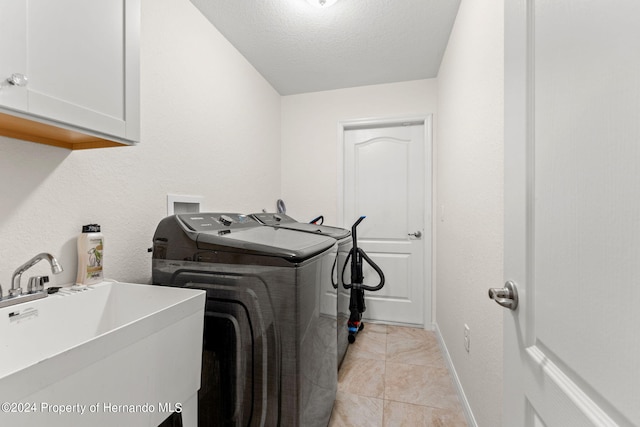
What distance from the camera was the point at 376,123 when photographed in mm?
2971

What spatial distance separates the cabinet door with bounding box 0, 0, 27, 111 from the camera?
0.65 meters

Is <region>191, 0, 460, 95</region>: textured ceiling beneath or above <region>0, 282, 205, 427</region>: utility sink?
above

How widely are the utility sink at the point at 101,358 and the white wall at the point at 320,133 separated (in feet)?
7.08

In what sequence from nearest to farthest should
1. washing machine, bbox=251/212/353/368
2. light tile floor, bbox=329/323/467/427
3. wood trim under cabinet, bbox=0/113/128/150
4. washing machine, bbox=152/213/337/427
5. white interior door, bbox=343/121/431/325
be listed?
wood trim under cabinet, bbox=0/113/128/150 < washing machine, bbox=152/213/337/427 < light tile floor, bbox=329/323/467/427 < washing machine, bbox=251/212/353/368 < white interior door, bbox=343/121/431/325

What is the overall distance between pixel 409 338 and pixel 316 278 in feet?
6.10

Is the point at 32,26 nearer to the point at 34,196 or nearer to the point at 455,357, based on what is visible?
the point at 34,196

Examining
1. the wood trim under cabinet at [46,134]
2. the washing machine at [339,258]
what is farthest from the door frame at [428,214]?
the wood trim under cabinet at [46,134]

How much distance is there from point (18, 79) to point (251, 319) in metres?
1.01

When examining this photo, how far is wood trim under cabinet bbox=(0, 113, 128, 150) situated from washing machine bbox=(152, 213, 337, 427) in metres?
0.44

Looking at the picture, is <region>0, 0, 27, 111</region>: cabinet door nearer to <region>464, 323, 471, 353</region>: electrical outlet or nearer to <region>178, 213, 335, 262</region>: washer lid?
<region>178, 213, 335, 262</region>: washer lid

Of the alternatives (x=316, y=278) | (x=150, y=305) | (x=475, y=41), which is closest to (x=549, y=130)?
(x=316, y=278)

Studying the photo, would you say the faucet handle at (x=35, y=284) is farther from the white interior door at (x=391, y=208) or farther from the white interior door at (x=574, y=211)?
the white interior door at (x=391, y=208)

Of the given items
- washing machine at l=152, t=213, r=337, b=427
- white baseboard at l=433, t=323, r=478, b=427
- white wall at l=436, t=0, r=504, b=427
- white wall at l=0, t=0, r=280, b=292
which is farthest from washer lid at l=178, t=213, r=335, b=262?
white baseboard at l=433, t=323, r=478, b=427

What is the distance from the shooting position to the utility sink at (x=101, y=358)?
0.53m
